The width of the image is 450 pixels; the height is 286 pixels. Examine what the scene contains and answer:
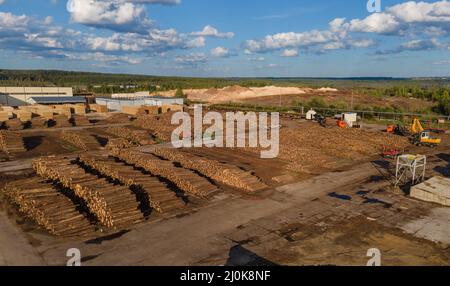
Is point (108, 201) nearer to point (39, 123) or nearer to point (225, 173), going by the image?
point (225, 173)

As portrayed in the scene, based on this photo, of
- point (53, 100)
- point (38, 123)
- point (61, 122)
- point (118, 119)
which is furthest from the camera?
point (53, 100)

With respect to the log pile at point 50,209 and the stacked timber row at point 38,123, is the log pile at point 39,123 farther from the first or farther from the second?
the log pile at point 50,209

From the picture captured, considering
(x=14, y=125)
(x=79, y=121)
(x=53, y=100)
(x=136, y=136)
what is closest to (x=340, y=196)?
(x=136, y=136)

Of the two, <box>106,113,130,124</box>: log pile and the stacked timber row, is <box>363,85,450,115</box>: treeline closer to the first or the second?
<box>106,113,130,124</box>: log pile

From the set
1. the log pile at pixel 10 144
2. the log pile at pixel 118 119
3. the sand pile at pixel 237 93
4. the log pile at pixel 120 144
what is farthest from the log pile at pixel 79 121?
the sand pile at pixel 237 93

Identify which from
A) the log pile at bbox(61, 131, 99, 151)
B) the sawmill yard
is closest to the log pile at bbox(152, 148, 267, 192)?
the sawmill yard

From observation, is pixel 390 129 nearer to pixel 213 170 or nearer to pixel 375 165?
pixel 375 165
